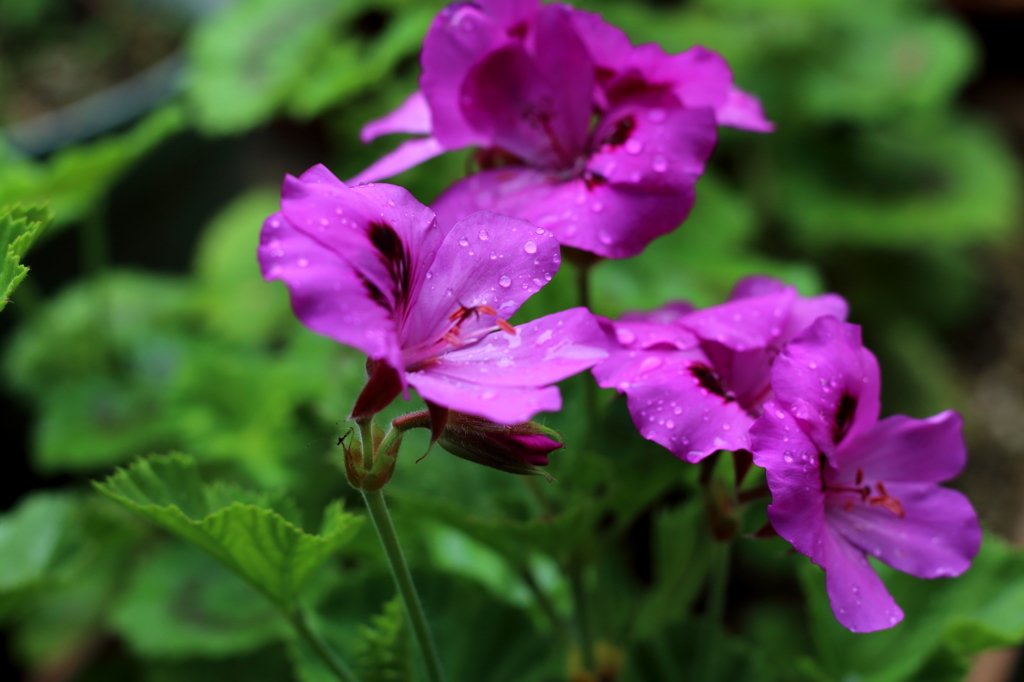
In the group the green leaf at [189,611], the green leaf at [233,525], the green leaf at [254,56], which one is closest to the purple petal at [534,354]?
the green leaf at [233,525]

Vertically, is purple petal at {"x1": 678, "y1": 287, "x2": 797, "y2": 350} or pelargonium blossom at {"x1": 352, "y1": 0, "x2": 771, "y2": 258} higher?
pelargonium blossom at {"x1": 352, "y1": 0, "x2": 771, "y2": 258}

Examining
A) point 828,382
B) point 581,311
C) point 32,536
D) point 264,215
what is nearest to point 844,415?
point 828,382

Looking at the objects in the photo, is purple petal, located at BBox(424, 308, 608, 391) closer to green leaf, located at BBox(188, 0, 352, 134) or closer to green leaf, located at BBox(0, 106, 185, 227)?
green leaf, located at BBox(0, 106, 185, 227)

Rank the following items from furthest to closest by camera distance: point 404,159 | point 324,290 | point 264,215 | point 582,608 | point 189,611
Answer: point 264,215 < point 189,611 < point 582,608 < point 404,159 < point 324,290

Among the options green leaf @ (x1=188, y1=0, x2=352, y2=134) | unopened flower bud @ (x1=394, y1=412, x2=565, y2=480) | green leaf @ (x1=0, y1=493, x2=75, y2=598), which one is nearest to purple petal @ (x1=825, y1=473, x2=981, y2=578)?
unopened flower bud @ (x1=394, y1=412, x2=565, y2=480)

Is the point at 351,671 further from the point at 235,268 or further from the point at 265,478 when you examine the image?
the point at 235,268

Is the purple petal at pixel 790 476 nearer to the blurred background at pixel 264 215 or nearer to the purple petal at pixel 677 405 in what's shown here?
the purple petal at pixel 677 405

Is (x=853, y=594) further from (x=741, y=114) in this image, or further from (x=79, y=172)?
(x=79, y=172)
